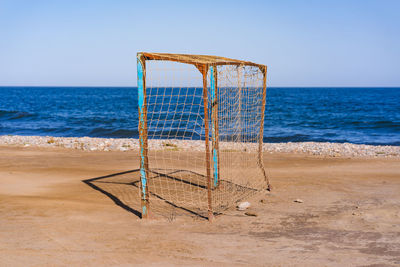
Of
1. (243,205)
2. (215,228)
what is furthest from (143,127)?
(243,205)

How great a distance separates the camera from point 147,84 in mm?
5977

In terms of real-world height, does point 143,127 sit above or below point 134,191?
above

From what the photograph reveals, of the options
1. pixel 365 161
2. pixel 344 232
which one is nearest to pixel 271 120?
pixel 365 161

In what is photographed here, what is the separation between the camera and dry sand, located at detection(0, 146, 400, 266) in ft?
15.3

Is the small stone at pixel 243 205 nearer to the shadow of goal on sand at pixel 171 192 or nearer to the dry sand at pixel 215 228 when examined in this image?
the dry sand at pixel 215 228

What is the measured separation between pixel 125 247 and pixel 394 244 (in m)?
3.65

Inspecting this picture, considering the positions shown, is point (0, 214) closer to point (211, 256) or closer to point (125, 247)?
point (125, 247)

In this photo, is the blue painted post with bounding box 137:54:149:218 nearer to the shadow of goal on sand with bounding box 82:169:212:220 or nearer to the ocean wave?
the shadow of goal on sand with bounding box 82:169:212:220

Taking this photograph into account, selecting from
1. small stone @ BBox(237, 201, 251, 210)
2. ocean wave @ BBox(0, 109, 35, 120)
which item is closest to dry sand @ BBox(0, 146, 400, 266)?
small stone @ BBox(237, 201, 251, 210)

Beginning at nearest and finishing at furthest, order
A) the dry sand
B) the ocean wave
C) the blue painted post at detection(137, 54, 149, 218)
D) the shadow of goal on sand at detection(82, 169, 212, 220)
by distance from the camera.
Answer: the dry sand < the blue painted post at detection(137, 54, 149, 218) < the shadow of goal on sand at detection(82, 169, 212, 220) < the ocean wave

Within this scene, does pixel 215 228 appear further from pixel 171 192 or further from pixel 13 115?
pixel 13 115

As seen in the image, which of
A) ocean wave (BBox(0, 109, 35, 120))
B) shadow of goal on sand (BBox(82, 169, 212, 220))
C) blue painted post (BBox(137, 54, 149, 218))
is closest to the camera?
blue painted post (BBox(137, 54, 149, 218))

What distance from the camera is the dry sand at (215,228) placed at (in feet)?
15.3

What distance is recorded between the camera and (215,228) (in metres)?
5.80
